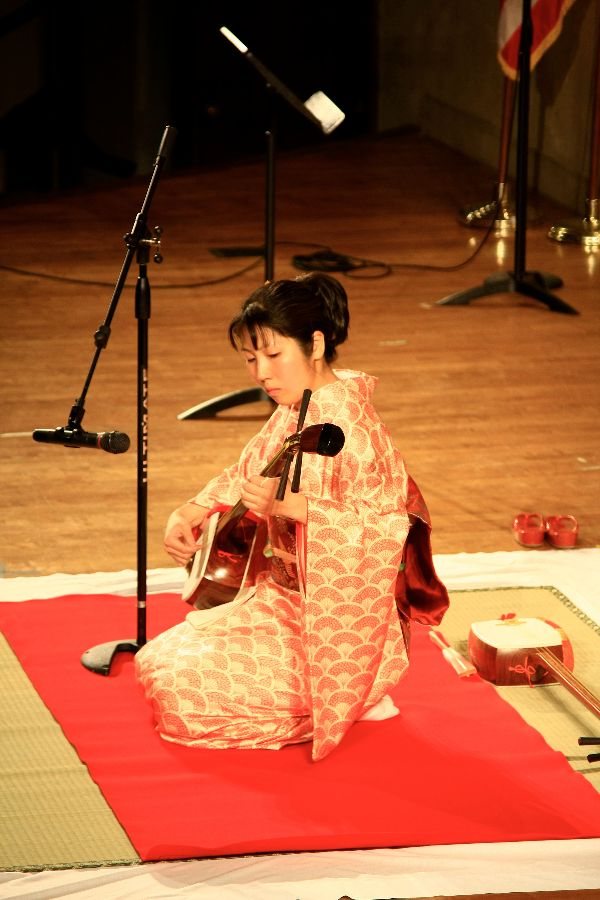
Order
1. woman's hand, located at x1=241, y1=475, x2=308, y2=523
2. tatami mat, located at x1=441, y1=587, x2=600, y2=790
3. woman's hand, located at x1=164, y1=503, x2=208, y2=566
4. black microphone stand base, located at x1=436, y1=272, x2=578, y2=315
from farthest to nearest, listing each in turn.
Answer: black microphone stand base, located at x1=436, y1=272, x2=578, y2=315
woman's hand, located at x1=164, y1=503, x2=208, y2=566
tatami mat, located at x1=441, y1=587, x2=600, y2=790
woman's hand, located at x1=241, y1=475, x2=308, y2=523

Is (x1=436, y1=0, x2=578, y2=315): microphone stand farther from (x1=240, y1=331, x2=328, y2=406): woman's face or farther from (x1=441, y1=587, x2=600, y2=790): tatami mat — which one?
→ (x1=240, y1=331, x2=328, y2=406): woman's face

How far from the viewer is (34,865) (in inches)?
102

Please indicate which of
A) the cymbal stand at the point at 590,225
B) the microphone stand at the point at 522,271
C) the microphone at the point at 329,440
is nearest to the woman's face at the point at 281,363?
the microphone at the point at 329,440

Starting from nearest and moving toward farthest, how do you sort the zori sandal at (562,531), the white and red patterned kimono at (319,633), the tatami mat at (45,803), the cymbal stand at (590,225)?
1. the tatami mat at (45,803)
2. the white and red patterned kimono at (319,633)
3. the zori sandal at (562,531)
4. the cymbal stand at (590,225)

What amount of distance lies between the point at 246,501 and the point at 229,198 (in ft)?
16.5

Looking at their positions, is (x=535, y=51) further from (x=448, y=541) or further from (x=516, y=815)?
(x=516, y=815)

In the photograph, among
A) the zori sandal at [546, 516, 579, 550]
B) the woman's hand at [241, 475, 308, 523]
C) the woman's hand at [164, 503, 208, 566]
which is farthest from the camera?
the zori sandal at [546, 516, 579, 550]

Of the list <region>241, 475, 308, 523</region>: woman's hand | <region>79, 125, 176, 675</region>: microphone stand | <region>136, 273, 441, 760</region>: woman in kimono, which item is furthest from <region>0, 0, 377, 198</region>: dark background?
<region>241, 475, 308, 523</region>: woman's hand

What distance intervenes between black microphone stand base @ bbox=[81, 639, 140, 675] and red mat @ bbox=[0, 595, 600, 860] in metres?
0.01

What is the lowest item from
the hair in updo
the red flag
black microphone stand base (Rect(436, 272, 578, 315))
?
the hair in updo

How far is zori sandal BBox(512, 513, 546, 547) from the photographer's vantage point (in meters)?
3.95

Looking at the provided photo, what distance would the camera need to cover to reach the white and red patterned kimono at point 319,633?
292 centimetres

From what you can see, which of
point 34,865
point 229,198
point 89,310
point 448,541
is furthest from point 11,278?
point 34,865

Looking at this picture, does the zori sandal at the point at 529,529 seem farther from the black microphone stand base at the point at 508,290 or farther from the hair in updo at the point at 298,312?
the black microphone stand base at the point at 508,290
